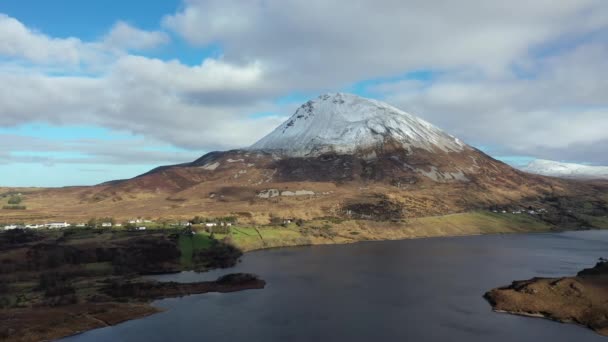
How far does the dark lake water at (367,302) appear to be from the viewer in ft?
207

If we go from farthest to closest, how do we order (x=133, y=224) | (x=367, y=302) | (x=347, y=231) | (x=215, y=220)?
(x=215, y=220)
(x=347, y=231)
(x=133, y=224)
(x=367, y=302)

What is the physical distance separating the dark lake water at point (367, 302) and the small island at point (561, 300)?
8.60ft

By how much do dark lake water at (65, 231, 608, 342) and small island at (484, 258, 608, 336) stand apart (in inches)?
103

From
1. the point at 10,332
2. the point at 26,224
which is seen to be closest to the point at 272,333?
the point at 10,332

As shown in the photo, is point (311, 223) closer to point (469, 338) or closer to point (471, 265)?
point (471, 265)

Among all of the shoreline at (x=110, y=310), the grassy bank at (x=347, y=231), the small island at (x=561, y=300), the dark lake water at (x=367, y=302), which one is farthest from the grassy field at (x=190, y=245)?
the small island at (x=561, y=300)

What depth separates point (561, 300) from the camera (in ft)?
237

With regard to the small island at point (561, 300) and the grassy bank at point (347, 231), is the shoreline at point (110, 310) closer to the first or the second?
the small island at point (561, 300)

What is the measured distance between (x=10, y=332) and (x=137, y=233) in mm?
74058

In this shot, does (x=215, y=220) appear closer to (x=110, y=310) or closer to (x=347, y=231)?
(x=347, y=231)

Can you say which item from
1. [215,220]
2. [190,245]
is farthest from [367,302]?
[215,220]

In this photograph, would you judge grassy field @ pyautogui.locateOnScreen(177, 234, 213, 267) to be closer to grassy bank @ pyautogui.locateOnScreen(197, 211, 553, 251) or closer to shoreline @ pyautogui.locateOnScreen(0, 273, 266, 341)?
grassy bank @ pyautogui.locateOnScreen(197, 211, 553, 251)

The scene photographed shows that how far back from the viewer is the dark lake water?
207ft

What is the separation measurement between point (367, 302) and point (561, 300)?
3115 cm
